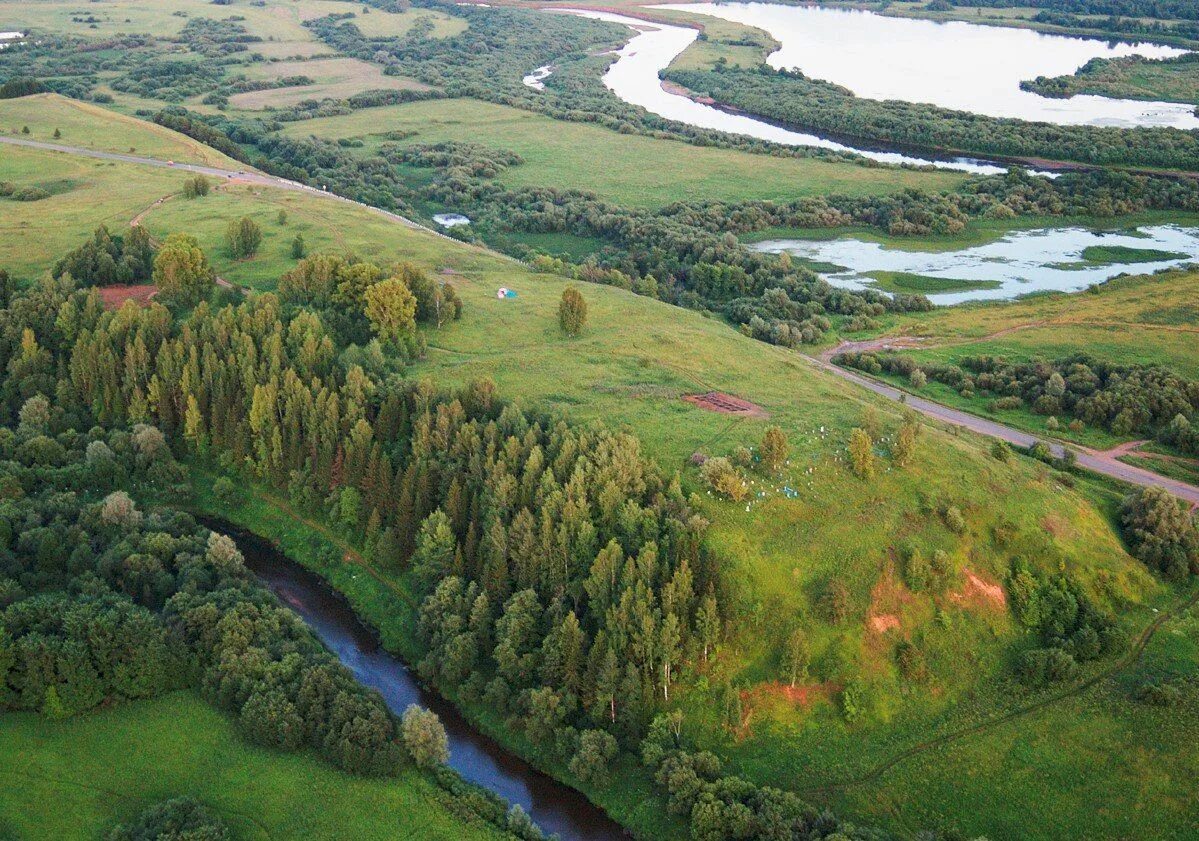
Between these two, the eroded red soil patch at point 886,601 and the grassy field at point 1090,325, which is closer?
the eroded red soil patch at point 886,601

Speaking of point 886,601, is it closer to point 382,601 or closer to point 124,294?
point 382,601

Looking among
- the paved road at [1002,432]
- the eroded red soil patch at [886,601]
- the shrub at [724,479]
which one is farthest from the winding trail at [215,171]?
the eroded red soil patch at [886,601]

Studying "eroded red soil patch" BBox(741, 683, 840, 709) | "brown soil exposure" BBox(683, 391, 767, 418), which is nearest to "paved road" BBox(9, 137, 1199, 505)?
"brown soil exposure" BBox(683, 391, 767, 418)

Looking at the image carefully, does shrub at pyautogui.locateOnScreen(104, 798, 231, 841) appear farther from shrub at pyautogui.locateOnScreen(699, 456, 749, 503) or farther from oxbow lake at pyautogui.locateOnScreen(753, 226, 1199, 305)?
oxbow lake at pyautogui.locateOnScreen(753, 226, 1199, 305)

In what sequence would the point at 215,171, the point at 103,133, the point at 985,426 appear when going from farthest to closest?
the point at 103,133 < the point at 215,171 < the point at 985,426

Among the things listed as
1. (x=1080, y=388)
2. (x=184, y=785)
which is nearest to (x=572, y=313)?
(x=1080, y=388)

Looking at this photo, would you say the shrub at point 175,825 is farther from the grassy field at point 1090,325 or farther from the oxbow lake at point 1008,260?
the oxbow lake at point 1008,260
